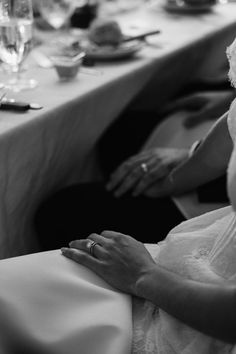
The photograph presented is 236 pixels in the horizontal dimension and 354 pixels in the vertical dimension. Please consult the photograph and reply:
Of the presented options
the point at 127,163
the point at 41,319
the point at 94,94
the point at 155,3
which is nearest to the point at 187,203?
the point at 127,163

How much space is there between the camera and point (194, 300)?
793mm

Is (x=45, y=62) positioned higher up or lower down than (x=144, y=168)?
higher up

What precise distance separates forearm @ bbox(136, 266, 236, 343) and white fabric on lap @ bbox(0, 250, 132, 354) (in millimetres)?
50

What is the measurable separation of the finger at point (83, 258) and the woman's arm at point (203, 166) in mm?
445

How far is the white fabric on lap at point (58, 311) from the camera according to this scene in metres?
0.80

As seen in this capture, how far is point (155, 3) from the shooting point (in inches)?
96.2

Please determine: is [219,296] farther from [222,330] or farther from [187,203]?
[187,203]

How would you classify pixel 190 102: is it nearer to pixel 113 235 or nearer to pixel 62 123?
pixel 62 123

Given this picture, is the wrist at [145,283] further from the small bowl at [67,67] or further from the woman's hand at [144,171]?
the small bowl at [67,67]

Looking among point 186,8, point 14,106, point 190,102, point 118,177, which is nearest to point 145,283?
point 14,106

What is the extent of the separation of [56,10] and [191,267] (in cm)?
112

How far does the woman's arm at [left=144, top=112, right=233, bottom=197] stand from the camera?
1262 millimetres

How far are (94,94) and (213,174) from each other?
32cm

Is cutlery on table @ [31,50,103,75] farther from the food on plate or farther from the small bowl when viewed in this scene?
the food on plate
